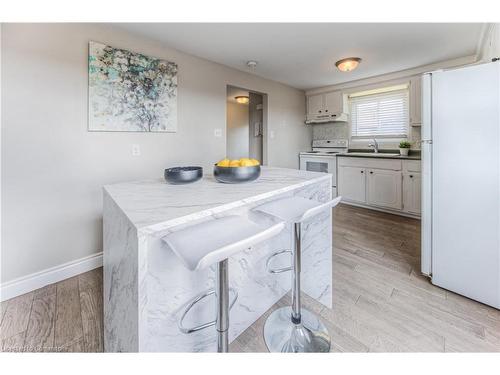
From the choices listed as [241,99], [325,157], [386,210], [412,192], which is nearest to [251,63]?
[325,157]

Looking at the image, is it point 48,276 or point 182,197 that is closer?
point 182,197

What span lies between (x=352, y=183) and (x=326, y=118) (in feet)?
4.50

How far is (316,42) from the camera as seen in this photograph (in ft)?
8.84

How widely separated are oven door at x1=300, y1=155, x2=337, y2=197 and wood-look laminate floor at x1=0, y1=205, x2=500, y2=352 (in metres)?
2.27

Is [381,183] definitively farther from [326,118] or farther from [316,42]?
[316,42]

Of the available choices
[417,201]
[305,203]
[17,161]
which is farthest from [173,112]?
[417,201]

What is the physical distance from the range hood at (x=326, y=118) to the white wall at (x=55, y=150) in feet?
9.76

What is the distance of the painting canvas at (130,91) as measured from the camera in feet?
7.26

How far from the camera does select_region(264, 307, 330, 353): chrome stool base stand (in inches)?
53.0

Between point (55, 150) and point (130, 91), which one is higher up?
point (130, 91)

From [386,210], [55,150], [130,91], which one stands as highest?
[130,91]

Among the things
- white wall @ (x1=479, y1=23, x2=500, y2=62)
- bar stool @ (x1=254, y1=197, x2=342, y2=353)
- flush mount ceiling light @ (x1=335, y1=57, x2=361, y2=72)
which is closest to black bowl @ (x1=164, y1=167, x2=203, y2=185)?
bar stool @ (x1=254, y1=197, x2=342, y2=353)

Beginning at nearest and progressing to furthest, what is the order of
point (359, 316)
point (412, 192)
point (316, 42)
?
point (359, 316), point (316, 42), point (412, 192)
